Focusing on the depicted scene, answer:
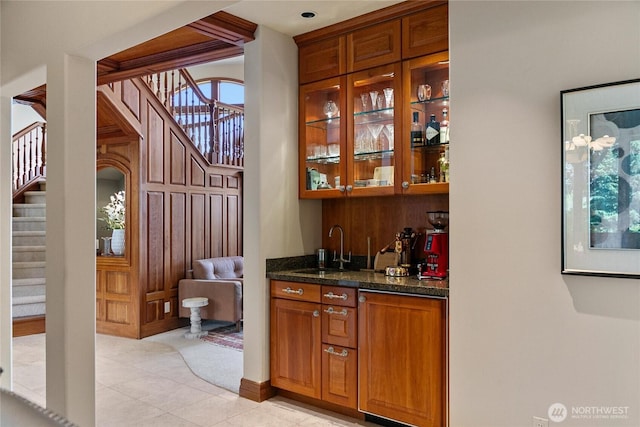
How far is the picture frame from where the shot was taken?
81.0 inches

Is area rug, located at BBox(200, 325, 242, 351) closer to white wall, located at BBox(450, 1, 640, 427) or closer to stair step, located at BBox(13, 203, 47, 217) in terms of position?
white wall, located at BBox(450, 1, 640, 427)

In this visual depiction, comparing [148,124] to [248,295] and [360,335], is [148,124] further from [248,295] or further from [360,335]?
[360,335]

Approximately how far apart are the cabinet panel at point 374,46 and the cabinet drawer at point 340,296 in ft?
5.21

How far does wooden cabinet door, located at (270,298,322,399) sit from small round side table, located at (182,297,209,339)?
2.33m

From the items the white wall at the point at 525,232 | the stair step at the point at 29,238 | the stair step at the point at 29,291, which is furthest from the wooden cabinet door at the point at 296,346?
the stair step at the point at 29,238

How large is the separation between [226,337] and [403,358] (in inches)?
126

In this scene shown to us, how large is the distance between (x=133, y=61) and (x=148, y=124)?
158cm

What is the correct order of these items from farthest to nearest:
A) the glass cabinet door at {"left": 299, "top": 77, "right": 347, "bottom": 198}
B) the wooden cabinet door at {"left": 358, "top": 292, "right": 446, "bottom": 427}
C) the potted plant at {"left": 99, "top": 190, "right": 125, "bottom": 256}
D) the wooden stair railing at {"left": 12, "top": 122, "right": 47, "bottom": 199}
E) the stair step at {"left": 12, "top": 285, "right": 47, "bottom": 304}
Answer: the wooden stair railing at {"left": 12, "top": 122, "right": 47, "bottom": 199} < the stair step at {"left": 12, "top": 285, "right": 47, "bottom": 304} < the potted plant at {"left": 99, "top": 190, "right": 125, "bottom": 256} < the glass cabinet door at {"left": 299, "top": 77, "right": 347, "bottom": 198} < the wooden cabinet door at {"left": 358, "top": 292, "right": 446, "bottom": 427}

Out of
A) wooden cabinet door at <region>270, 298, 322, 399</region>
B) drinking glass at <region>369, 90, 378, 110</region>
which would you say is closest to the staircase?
wooden cabinet door at <region>270, 298, 322, 399</region>

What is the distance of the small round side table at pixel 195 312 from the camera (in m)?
5.71

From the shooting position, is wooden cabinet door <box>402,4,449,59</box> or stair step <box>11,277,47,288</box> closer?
wooden cabinet door <box>402,4,449,59</box>

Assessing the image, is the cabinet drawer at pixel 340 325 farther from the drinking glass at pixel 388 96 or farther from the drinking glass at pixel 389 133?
the drinking glass at pixel 388 96

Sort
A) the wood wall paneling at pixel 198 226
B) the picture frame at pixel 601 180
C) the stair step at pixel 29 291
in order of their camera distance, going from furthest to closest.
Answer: the wood wall paneling at pixel 198 226
the stair step at pixel 29 291
the picture frame at pixel 601 180

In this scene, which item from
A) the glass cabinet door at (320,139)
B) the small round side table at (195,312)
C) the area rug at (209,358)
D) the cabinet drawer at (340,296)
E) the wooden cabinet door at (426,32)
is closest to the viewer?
the wooden cabinet door at (426,32)
